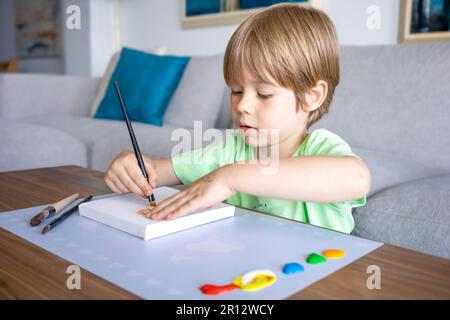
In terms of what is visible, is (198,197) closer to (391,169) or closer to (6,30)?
(391,169)

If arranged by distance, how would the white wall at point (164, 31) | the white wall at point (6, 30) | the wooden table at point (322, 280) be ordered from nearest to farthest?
the wooden table at point (322, 280), the white wall at point (164, 31), the white wall at point (6, 30)

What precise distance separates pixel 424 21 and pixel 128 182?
160 cm

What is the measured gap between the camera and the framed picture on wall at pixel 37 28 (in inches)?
171

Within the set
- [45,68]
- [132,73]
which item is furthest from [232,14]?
[45,68]

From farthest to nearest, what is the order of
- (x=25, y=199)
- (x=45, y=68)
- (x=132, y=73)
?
(x=45, y=68), (x=132, y=73), (x=25, y=199)

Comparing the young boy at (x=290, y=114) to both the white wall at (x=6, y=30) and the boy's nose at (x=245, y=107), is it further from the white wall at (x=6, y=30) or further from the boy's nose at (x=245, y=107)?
the white wall at (x=6, y=30)

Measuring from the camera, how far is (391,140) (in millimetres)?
1447

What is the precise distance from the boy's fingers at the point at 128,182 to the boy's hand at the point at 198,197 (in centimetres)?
11

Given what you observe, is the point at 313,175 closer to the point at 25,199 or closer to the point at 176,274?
the point at 176,274

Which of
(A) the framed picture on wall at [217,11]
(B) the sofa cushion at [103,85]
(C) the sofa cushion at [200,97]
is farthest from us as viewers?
(B) the sofa cushion at [103,85]

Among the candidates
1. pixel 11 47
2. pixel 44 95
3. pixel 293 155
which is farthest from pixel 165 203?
pixel 11 47

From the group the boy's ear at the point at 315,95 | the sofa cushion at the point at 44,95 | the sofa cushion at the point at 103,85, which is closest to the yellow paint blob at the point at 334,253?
the boy's ear at the point at 315,95

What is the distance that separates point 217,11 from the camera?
266cm
